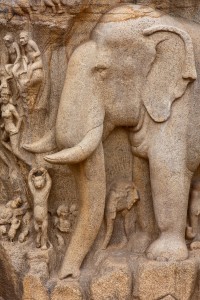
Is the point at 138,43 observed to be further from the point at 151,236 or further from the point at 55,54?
the point at 151,236

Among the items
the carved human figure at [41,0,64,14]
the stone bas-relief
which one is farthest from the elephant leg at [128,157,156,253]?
the carved human figure at [41,0,64,14]

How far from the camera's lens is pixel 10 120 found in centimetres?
599

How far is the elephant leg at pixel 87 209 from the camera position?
19.5 ft

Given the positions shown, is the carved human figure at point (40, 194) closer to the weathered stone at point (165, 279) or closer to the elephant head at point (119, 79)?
the elephant head at point (119, 79)

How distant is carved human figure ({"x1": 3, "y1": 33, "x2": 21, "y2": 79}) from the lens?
5879 mm

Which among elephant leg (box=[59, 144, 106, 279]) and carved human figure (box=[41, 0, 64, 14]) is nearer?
carved human figure (box=[41, 0, 64, 14])

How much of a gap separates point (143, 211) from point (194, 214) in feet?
1.03

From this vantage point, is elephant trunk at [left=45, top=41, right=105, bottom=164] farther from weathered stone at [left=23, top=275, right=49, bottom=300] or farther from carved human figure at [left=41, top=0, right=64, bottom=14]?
weathered stone at [left=23, top=275, right=49, bottom=300]

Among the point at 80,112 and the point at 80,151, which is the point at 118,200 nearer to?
the point at 80,151

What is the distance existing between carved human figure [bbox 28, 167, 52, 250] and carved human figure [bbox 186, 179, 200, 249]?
881mm

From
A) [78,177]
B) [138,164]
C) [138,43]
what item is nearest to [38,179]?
[78,177]

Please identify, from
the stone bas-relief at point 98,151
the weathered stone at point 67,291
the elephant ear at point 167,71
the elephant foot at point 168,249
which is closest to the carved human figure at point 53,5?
the stone bas-relief at point 98,151

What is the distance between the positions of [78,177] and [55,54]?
29.4 inches

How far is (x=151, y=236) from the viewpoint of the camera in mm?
6180
